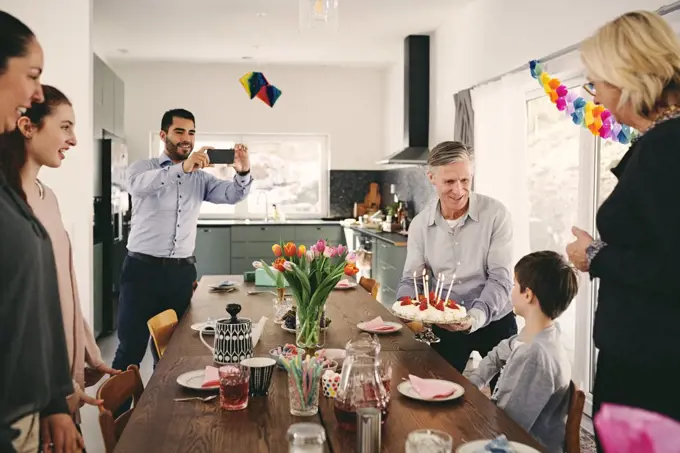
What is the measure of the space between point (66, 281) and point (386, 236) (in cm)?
503

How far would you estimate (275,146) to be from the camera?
352 inches

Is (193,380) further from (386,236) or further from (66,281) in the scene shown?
(386,236)

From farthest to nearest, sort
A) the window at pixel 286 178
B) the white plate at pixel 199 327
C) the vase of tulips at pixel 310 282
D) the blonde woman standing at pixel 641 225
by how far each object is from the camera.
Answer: the window at pixel 286 178 < the white plate at pixel 199 327 < the vase of tulips at pixel 310 282 < the blonde woman standing at pixel 641 225

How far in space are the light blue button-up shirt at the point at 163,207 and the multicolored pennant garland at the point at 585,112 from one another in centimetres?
201

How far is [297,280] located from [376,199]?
640 centimetres

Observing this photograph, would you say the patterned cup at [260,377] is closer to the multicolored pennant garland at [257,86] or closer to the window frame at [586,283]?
the window frame at [586,283]

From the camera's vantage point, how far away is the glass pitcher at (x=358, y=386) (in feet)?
5.49

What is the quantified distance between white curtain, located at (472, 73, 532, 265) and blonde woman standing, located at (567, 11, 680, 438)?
3.13 m

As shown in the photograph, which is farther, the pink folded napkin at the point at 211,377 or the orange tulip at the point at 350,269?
the orange tulip at the point at 350,269

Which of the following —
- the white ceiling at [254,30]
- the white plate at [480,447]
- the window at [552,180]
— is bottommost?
the white plate at [480,447]

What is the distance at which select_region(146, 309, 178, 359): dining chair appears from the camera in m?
2.84

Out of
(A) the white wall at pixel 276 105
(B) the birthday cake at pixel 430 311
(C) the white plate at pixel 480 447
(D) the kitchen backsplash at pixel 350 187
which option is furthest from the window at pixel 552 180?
(A) the white wall at pixel 276 105

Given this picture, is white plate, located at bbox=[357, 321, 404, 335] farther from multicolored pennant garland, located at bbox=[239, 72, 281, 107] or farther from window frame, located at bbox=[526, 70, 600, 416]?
multicolored pennant garland, located at bbox=[239, 72, 281, 107]

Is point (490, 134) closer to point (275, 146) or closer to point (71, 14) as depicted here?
point (71, 14)
